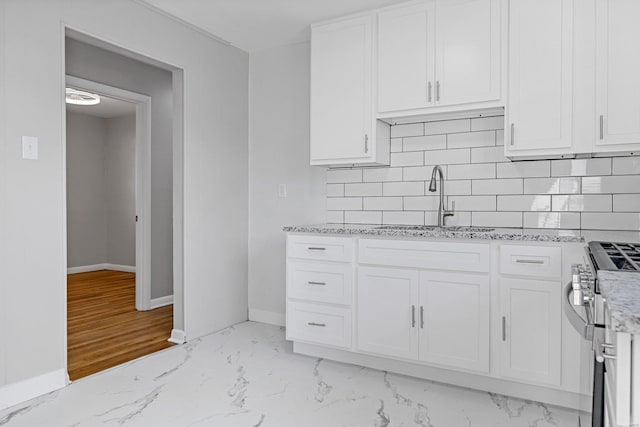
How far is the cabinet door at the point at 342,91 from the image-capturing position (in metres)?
2.99

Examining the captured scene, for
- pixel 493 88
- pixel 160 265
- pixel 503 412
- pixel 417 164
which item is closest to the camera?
pixel 503 412

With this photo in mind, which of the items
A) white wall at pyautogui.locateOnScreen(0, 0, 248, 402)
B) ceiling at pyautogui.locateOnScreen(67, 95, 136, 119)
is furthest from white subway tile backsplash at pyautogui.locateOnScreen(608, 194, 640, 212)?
ceiling at pyautogui.locateOnScreen(67, 95, 136, 119)

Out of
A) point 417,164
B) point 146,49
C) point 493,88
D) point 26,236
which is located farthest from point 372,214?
point 26,236

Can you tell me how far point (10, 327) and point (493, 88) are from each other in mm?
2958

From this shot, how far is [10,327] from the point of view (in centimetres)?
227

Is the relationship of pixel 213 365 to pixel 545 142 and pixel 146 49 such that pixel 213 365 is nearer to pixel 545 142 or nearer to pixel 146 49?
pixel 146 49

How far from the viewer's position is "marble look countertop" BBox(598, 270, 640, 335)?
2.18 ft

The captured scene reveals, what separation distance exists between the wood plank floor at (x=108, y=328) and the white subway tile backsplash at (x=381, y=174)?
196 centimetres

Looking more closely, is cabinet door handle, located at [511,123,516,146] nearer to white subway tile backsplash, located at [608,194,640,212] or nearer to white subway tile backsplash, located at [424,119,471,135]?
white subway tile backsplash, located at [424,119,471,135]

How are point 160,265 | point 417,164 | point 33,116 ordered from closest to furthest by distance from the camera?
point 33,116 → point 417,164 → point 160,265

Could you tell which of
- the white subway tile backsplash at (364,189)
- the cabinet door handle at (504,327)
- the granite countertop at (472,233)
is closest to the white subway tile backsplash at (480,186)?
the white subway tile backsplash at (364,189)

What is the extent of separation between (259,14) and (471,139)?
1.74m

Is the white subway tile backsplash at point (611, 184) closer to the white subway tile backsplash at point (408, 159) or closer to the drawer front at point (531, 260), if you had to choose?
the drawer front at point (531, 260)

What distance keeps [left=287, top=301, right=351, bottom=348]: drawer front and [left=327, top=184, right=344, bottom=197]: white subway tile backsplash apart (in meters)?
0.97
